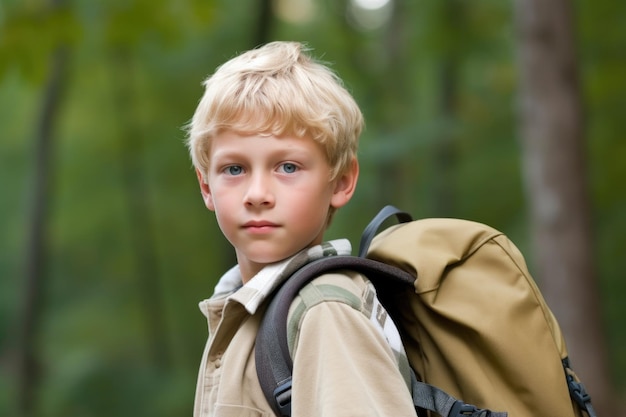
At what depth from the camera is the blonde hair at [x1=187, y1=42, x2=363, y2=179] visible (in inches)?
76.7

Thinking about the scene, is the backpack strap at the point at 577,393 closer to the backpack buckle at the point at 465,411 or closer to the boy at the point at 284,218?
the backpack buckle at the point at 465,411

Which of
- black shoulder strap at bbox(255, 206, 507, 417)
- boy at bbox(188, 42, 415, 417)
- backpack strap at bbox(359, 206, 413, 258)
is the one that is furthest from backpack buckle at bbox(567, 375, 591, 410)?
backpack strap at bbox(359, 206, 413, 258)

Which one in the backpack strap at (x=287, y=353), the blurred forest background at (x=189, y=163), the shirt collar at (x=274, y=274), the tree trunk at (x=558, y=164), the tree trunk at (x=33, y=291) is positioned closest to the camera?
the backpack strap at (x=287, y=353)

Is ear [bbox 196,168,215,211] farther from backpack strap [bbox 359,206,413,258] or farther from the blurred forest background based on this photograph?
the blurred forest background

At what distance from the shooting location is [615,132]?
10.8 meters

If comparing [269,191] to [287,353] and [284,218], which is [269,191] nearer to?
[284,218]

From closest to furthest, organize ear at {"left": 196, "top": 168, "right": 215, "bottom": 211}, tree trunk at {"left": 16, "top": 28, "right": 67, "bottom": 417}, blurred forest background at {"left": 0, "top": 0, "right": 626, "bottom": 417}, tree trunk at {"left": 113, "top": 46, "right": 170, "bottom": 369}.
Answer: ear at {"left": 196, "top": 168, "right": 215, "bottom": 211}
blurred forest background at {"left": 0, "top": 0, "right": 626, "bottom": 417}
tree trunk at {"left": 16, "top": 28, "right": 67, "bottom": 417}
tree trunk at {"left": 113, "top": 46, "right": 170, "bottom": 369}

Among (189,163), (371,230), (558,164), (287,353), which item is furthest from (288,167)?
(189,163)

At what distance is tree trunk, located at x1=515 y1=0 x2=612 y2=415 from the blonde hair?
4.12 m

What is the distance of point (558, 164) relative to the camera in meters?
6.04

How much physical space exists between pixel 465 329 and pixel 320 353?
388 millimetres

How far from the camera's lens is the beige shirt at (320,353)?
1.68 meters

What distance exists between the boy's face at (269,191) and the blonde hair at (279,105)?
0.03 m

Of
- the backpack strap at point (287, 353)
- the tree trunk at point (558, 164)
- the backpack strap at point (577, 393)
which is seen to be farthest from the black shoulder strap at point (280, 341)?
the tree trunk at point (558, 164)
